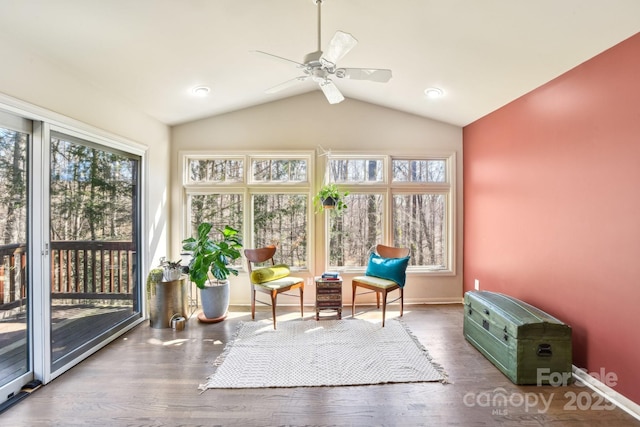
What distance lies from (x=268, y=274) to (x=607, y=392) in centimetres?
313

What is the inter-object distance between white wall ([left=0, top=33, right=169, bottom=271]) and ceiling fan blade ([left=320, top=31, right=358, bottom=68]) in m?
2.14

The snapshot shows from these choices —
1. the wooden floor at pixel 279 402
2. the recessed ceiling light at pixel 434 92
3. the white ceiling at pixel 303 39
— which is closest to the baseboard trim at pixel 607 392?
the wooden floor at pixel 279 402

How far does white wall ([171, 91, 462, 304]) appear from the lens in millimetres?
4199

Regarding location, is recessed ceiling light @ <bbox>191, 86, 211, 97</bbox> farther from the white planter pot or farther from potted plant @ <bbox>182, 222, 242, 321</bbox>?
the white planter pot

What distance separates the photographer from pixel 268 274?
3.60 metres

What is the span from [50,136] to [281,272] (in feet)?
8.43

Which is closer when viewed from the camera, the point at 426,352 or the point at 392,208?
the point at 426,352

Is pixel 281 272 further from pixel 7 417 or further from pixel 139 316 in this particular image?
pixel 7 417

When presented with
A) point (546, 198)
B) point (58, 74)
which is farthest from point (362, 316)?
point (58, 74)

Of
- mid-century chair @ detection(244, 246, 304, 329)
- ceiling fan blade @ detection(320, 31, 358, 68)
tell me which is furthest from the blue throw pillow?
ceiling fan blade @ detection(320, 31, 358, 68)

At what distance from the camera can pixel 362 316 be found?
3.79 meters

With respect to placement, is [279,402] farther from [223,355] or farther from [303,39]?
[303,39]

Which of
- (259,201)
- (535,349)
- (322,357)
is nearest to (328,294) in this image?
(322,357)

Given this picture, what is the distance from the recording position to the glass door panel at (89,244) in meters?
2.55
